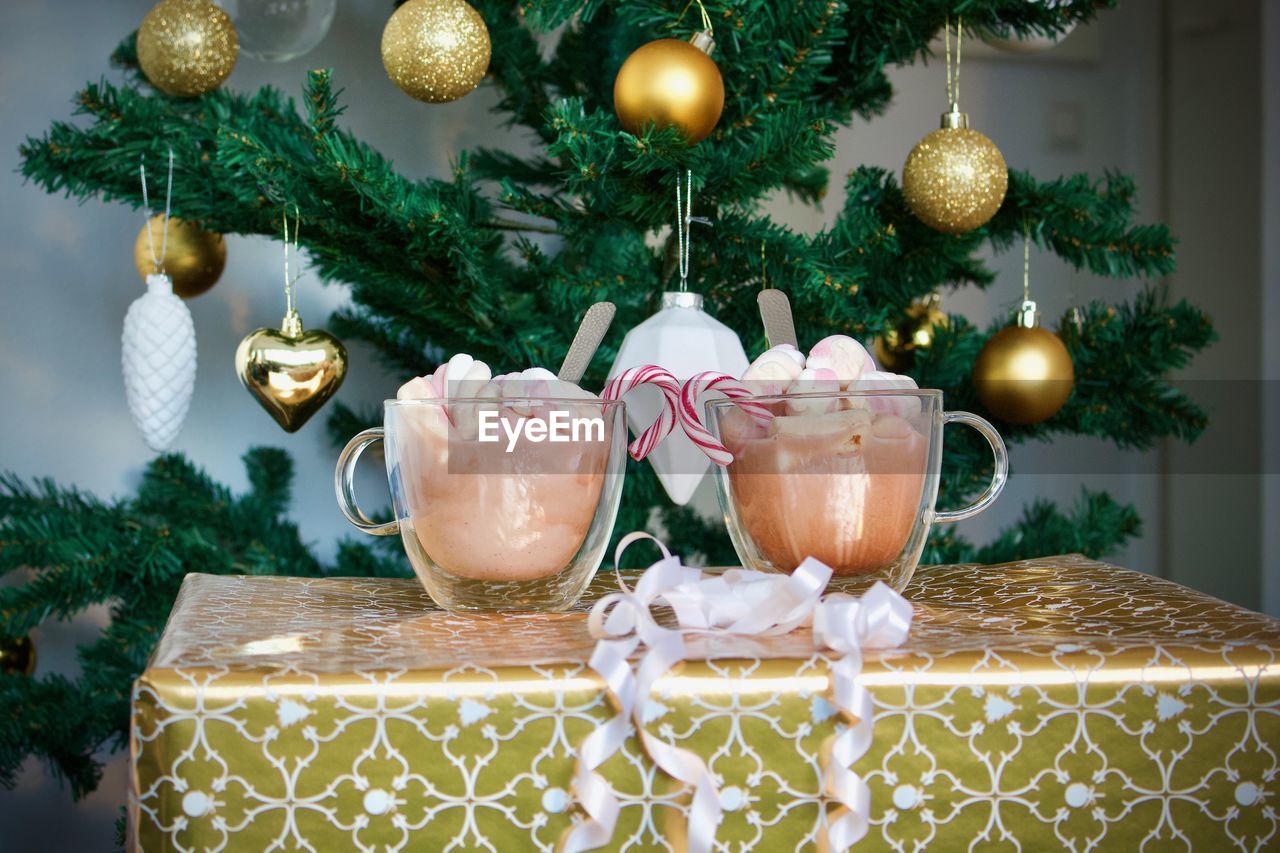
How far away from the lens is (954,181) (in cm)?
77

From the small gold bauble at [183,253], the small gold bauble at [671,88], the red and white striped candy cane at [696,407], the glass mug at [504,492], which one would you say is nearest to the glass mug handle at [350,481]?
the glass mug at [504,492]

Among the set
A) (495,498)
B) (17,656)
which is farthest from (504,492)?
(17,656)

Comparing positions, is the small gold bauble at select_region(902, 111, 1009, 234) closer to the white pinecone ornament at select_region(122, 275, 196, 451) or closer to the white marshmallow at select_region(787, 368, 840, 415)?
the white marshmallow at select_region(787, 368, 840, 415)

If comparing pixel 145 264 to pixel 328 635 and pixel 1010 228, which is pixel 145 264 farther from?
pixel 1010 228

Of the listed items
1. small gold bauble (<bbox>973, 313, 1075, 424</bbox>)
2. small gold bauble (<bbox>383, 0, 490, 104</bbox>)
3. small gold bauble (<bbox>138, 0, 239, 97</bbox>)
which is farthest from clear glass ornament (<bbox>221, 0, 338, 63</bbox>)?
small gold bauble (<bbox>973, 313, 1075, 424</bbox>)

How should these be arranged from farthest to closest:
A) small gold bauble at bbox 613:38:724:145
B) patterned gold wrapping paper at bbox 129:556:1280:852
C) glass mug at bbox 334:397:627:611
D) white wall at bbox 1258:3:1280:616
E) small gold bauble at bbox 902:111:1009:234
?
white wall at bbox 1258:3:1280:616
small gold bauble at bbox 902:111:1009:234
small gold bauble at bbox 613:38:724:145
glass mug at bbox 334:397:627:611
patterned gold wrapping paper at bbox 129:556:1280:852

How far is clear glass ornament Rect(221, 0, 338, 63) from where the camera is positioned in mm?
926

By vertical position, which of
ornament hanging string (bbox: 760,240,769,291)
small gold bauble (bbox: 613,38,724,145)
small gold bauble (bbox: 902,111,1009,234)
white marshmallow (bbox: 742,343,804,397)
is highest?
small gold bauble (bbox: 613,38,724,145)

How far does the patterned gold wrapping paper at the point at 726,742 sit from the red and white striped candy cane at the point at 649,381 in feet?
0.48

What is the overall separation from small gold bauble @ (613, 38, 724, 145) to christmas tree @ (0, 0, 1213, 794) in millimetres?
13

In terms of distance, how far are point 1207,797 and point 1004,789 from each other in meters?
0.08

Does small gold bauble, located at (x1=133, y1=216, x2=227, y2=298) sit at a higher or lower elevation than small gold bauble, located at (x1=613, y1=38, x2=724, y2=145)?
lower

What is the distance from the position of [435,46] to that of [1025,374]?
0.49 metres

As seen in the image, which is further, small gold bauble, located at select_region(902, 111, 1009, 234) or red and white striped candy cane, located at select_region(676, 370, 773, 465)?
small gold bauble, located at select_region(902, 111, 1009, 234)
